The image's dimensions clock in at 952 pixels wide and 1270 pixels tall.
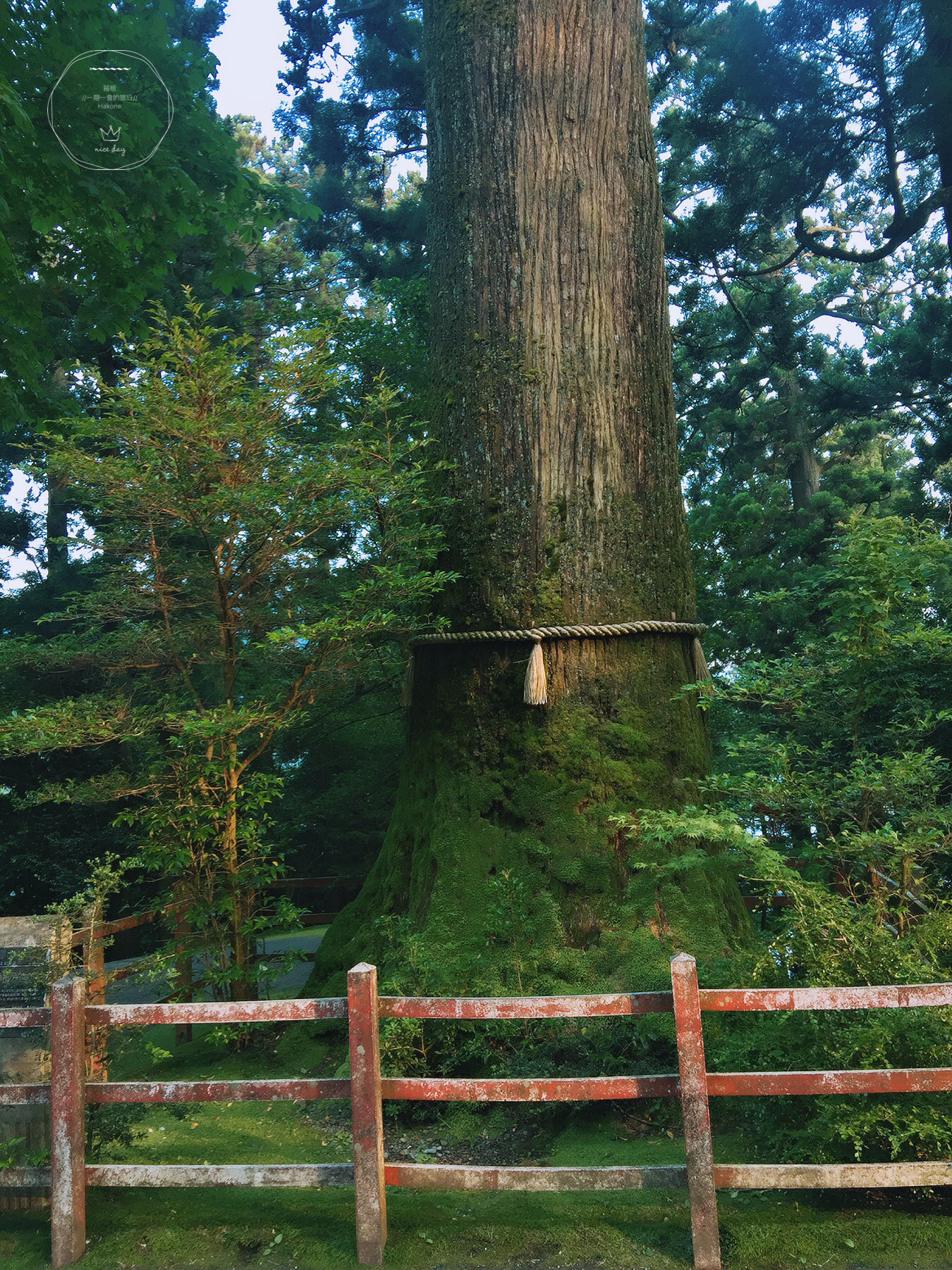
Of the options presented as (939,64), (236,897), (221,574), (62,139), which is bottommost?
(236,897)

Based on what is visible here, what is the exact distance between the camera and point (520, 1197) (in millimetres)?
4051

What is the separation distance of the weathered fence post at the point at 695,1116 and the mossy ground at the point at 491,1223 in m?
0.11

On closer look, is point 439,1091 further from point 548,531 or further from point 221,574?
point 221,574

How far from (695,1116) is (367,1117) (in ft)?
3.98

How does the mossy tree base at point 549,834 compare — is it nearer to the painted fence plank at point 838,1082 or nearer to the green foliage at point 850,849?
the green foliage at point 850,849

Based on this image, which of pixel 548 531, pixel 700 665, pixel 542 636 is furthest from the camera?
pixel 700 665

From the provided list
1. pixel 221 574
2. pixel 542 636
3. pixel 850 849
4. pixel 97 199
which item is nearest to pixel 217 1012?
pixel 542 636

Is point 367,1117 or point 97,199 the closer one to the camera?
point 367,1117

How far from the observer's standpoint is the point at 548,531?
572cm

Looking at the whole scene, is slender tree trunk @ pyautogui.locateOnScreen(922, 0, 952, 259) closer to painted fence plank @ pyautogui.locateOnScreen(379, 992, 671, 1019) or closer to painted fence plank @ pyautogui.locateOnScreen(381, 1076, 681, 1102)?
painted fence plank @ pyautogui.locateOnScreen(379, 992, 671, 1019)

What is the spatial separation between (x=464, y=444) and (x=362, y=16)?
13.8 m

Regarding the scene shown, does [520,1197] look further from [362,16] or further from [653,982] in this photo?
[362,16]

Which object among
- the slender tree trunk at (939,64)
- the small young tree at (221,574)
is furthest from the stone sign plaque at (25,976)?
the slender tree trunk at (939,64)

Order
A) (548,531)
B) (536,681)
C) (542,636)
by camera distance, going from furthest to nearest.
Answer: (548,531), (542,636), (536,681)
